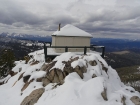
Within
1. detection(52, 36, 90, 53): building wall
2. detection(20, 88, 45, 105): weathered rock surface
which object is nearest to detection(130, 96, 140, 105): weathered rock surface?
detection(20, 88, 45, 105): weathered rock surface

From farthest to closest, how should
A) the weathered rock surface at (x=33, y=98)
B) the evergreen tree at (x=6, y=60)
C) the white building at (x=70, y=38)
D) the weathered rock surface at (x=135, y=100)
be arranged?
the evergreen tree at (x=6, y=60) < the white building at (x=70, y=38) < the weathered rock surface at (x=33, y=98) < the weathered rock surface at (x=135, y=100)

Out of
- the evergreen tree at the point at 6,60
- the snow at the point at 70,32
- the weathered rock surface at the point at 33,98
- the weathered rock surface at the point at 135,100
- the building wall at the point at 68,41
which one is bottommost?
the evergreen tree at the point at 6,60

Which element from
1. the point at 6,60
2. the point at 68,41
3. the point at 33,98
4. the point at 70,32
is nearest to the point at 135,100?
the point at 33,98

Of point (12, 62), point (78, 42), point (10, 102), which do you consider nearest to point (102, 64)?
point (78, 42)

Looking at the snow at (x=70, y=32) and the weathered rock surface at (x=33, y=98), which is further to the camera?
the snow at (x=70, y=32)

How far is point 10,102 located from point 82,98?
5705 mm

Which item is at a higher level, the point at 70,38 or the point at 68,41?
the point at 70,38

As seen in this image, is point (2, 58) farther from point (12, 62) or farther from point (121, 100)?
point (121, 100)

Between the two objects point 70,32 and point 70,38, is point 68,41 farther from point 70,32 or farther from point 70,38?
point 70,32

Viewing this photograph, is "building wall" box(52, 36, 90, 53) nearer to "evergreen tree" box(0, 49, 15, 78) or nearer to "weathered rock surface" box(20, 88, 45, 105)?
"weathered rock surface" box(20, 88, 45, 105)

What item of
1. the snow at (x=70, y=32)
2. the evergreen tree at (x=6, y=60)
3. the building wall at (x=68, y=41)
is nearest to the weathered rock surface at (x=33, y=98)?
the building wall at (x=68, y=41)

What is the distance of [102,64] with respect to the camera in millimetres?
14133

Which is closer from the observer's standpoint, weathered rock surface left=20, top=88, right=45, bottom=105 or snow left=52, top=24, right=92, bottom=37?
weathered rock surface left=20, top=88, right=45, bottom=105

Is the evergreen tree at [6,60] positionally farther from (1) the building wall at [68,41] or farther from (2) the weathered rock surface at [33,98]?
(2) the weathered rock surface at [33,98]
